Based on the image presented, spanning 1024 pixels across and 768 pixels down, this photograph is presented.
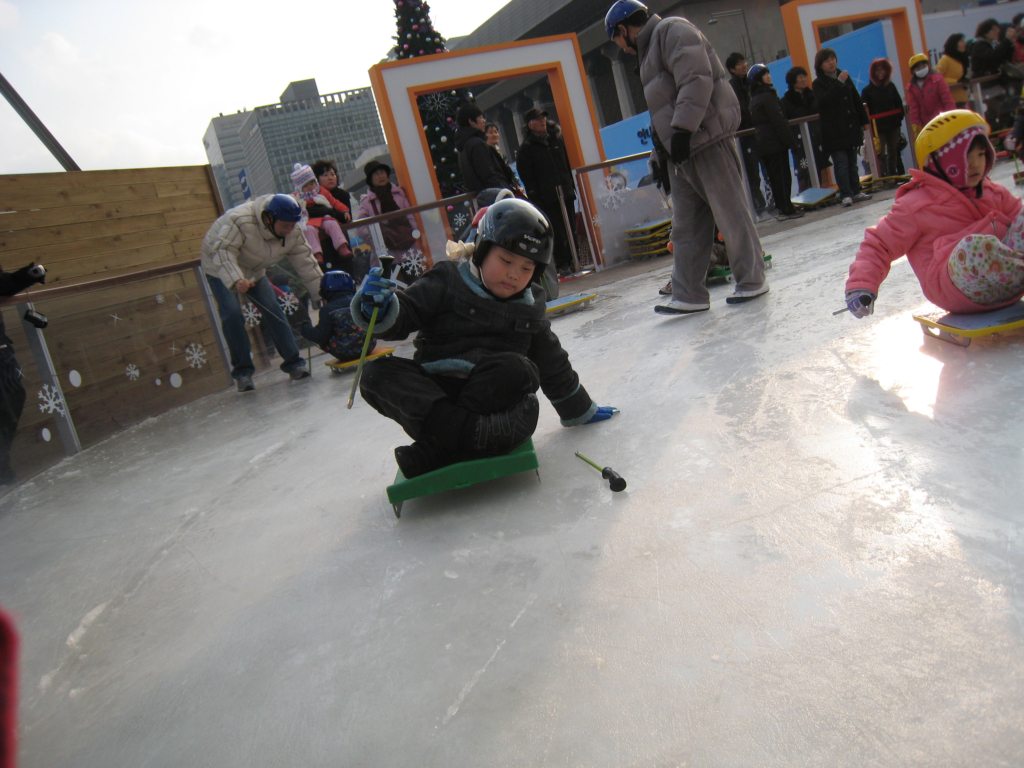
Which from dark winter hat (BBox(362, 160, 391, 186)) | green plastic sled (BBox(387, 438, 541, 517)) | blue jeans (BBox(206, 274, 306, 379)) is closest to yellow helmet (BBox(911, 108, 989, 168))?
green plastic sled (BBox(387, 438, 541, 517))

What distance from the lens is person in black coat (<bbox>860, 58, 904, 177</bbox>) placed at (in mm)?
9430

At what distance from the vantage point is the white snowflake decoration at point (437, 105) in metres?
10.5

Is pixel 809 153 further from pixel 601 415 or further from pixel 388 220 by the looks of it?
pixel 601 415

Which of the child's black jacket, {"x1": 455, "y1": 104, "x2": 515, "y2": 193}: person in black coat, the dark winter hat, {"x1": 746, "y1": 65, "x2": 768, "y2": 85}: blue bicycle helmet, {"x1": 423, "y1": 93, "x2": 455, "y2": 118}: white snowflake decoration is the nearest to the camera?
the child's black jacket

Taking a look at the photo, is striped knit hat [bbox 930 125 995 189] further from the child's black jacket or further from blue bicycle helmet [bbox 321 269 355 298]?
blue bicycle helmet [bbox 321 269 355 298]

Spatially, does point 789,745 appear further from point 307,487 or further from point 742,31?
point 742,31

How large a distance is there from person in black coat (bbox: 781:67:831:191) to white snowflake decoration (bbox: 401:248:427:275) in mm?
5053

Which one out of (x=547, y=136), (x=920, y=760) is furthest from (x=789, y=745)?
(x=547, y=136)

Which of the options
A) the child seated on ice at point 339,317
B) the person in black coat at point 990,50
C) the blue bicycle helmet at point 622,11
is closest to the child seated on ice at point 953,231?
the blue bicycle helmet at point 622,11

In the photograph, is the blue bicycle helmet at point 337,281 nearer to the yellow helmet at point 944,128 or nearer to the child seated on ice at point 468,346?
the child seated on ice at point 468,346

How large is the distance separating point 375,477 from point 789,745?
1.87 m

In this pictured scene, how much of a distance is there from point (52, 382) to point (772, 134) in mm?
7516

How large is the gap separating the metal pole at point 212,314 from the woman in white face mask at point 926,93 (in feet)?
27.3

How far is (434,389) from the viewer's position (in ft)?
7.29
